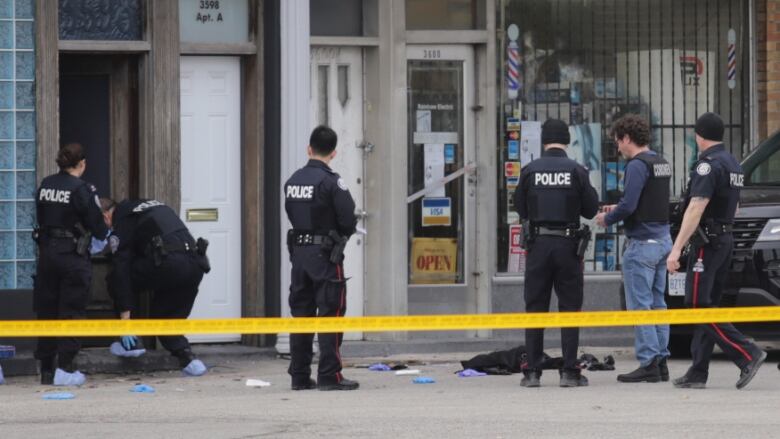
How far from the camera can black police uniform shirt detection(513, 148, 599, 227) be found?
1209 cm

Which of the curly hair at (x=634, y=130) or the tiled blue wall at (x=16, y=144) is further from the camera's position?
the tiled blue wall at (x=16, y=144)

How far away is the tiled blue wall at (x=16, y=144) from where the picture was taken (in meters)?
13.5

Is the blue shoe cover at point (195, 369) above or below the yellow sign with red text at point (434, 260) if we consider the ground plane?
below

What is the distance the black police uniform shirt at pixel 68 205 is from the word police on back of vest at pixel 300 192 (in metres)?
1.52

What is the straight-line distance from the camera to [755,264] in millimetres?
13258

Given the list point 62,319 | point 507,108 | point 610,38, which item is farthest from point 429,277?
point 62,319

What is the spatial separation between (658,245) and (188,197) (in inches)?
164

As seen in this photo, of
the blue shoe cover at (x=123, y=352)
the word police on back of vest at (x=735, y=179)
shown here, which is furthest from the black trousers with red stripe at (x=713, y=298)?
the blue shoe cover at (x=123, y=352)

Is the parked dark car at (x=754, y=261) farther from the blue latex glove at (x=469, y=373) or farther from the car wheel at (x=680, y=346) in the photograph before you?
the blue latex glove at (x=469, y=373)

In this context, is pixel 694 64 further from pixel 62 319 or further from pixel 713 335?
pixel 62 319

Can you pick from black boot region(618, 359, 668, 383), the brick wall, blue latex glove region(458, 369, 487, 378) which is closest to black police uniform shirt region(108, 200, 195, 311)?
blue latex glove region(458, 369, 487, 378)

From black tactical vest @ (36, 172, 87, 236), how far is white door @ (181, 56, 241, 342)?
196 centimetres

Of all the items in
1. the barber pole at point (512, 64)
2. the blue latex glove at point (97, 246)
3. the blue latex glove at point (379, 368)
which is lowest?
the blue latex glove at point (379, 368)

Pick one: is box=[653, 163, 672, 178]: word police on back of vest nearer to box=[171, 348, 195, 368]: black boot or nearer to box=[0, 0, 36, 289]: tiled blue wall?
box=[171, 348, 195, 368]: black boot
